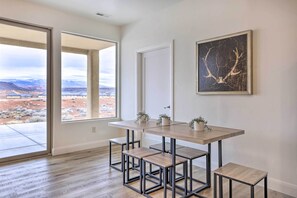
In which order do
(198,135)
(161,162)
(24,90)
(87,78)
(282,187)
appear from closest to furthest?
(198,135) → (161,162) → (282,187) → (24,90) → (87,78)

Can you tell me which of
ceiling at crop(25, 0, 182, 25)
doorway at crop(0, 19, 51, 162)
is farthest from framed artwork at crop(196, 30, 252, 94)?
doorway at crop(0, 19, 51, 162)

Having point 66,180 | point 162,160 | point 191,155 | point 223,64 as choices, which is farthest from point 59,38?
point 191,155

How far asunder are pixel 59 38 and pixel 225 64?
3.14 m

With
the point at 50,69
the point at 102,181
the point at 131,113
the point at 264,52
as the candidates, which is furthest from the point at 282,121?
the point at 50,69

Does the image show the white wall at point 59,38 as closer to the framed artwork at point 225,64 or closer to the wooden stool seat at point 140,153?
the wooden stool seat at point 140,153

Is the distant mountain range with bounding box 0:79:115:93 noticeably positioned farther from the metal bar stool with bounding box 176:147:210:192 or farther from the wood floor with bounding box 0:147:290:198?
the metal bar stool with bounding box 176:147:210:192

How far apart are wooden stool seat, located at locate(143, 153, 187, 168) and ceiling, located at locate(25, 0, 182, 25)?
8.68 ft

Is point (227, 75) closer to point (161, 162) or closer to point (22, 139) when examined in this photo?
point (161, 162)

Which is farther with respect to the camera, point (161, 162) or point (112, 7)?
point (112, 7)

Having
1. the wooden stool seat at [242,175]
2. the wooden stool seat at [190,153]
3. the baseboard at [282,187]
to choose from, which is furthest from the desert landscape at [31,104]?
the baseboard at [282,187]

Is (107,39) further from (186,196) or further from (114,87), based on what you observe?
(186,196)

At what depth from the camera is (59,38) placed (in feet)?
13.9

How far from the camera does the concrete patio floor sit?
375cm

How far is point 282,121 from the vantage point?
264cm
